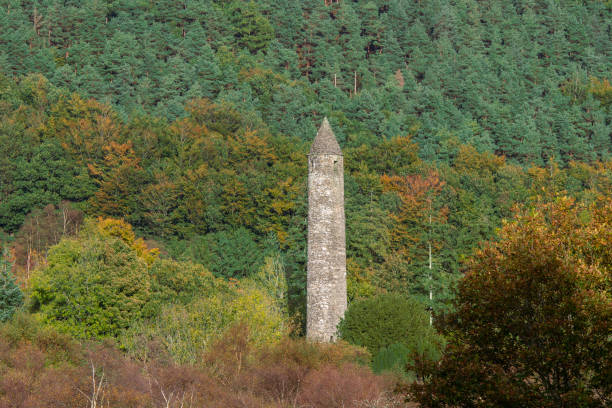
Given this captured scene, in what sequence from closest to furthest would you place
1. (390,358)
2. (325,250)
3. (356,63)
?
(390,358) < (325,250) < (356,63)

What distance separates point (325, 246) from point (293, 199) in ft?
61.7

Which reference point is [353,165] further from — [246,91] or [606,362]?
[606,362]

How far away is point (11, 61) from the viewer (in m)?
75.2

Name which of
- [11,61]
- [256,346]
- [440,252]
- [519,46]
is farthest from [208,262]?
[519,46]

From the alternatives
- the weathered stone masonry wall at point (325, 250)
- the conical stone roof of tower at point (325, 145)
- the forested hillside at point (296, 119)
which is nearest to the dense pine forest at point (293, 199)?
the forested hillside at point (296, 119)

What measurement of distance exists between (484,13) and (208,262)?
74.0 metres

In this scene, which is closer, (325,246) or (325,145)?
(325,246)

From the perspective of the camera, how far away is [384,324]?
32500 millimetres

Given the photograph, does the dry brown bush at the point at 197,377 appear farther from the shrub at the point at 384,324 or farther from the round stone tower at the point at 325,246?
the round stone tower at the point at 325,246

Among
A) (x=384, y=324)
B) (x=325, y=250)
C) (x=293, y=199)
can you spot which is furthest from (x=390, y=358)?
(x=293, y=199)

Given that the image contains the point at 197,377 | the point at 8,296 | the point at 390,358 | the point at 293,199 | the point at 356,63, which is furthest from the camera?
the point at 356,63

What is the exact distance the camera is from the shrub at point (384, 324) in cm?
3219

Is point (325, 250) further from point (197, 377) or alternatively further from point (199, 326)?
point (197, 377)

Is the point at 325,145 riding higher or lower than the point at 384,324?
higher
